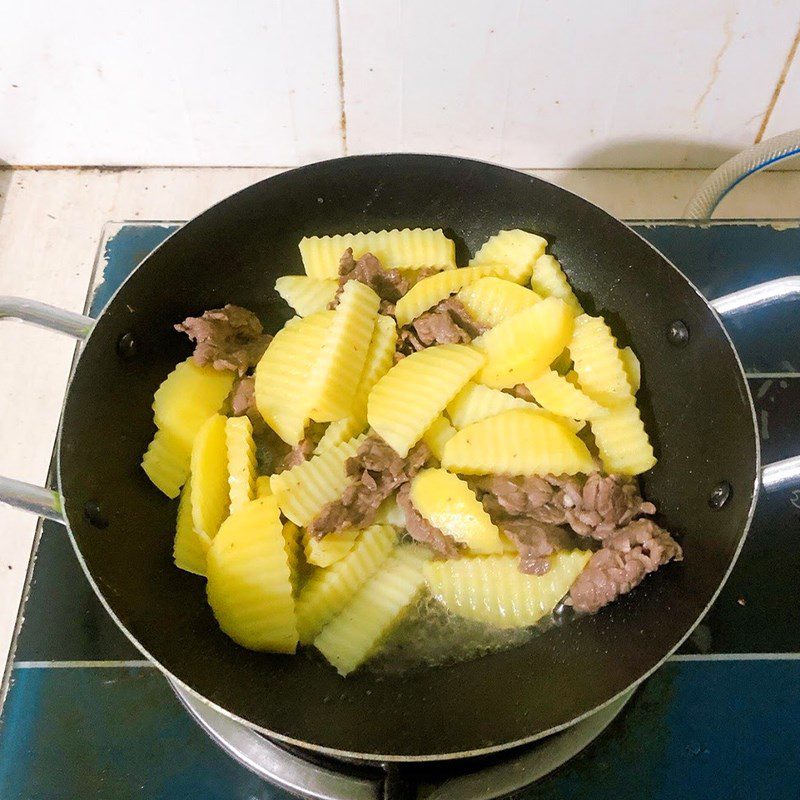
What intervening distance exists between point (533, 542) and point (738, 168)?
0.94 m

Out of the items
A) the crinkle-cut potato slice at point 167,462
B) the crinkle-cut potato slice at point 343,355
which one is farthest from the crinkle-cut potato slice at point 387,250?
the crinkle-cut potato slice at point 167,462

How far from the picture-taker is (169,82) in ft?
4.89

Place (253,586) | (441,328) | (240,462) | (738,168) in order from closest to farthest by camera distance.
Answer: (253,586)
(240,462)
(441,328)
(738,168)

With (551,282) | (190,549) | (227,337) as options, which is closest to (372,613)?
(190,549)

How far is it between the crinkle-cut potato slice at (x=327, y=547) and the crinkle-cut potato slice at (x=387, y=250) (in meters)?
0.45

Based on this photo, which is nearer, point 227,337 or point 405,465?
point 405,465

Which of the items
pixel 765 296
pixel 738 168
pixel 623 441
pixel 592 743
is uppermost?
pixel 738 168

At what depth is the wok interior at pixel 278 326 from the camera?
0.88m

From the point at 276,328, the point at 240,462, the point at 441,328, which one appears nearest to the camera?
the point at 240,462

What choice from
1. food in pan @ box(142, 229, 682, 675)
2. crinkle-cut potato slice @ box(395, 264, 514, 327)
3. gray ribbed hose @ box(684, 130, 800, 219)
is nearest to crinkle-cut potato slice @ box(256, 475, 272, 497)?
food in pan @ box(142, 229, 682, 675)

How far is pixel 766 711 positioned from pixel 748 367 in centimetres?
58

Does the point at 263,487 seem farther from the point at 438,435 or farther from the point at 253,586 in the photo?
the point at 438,435

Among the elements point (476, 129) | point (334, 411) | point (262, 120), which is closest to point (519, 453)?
point (334, 411)

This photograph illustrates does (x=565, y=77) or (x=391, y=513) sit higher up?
(x=565, y=77)
